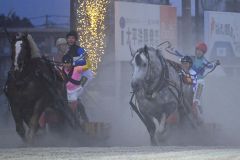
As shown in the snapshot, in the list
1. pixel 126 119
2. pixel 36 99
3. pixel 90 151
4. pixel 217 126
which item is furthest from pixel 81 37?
pixel 90 151

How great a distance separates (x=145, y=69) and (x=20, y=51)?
7.60ft

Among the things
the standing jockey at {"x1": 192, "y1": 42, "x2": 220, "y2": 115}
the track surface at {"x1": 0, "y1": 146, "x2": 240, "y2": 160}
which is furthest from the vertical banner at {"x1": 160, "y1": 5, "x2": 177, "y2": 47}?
the track surface at {"x1": 0, "y1": 146, "x2": 240, "y2": 160}

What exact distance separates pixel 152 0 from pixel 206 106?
11.2ft

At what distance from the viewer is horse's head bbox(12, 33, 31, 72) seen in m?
12.5

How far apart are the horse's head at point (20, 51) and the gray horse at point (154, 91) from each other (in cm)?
201

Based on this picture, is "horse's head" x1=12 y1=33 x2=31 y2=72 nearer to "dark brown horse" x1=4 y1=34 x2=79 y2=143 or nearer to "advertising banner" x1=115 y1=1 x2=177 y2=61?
"dark brown horse" x1=4 y1=34 x2=79 y2=143

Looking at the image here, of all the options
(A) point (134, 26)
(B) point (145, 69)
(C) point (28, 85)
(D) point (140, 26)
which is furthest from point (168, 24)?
(C) point (28, 85)

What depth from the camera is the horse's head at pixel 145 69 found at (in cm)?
1327

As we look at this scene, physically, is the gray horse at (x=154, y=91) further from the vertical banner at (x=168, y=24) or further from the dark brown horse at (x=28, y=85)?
the vertical banner at (x=168, y=24)

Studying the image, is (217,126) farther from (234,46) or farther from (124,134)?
(234,46)

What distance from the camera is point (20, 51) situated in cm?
1253

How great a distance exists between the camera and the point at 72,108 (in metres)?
13.7

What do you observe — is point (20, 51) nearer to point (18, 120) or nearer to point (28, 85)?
point (28, 85)

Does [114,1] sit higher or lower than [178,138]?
higher
